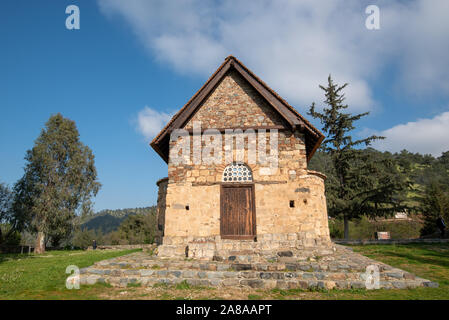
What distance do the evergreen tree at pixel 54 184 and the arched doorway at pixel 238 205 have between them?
73.4 feet

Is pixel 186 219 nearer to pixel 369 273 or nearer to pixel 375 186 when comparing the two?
pixel 369 273

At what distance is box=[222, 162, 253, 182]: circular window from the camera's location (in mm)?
10680

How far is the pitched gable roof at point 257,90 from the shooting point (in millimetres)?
10711

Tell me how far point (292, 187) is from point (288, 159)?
1.23 metres

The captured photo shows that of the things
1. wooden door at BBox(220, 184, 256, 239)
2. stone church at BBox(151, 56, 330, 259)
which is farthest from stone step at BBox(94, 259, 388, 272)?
wooden door at BBox(220, 184, 256, 239)

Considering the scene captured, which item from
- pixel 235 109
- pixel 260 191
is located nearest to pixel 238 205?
pixel 260 191

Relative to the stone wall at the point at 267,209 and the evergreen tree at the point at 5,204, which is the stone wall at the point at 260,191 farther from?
the evergreen tree at the point at 5,204

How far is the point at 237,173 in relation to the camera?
1077 centimetres

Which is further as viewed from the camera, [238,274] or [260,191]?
A: [260,191]

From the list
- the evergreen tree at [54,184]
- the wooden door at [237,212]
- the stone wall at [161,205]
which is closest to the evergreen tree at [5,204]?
the evergreen tree at [54,184]

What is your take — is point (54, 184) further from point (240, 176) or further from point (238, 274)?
point (238, 274)

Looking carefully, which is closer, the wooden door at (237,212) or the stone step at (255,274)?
the stone step at (255,274)

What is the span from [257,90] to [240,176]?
405 cm
